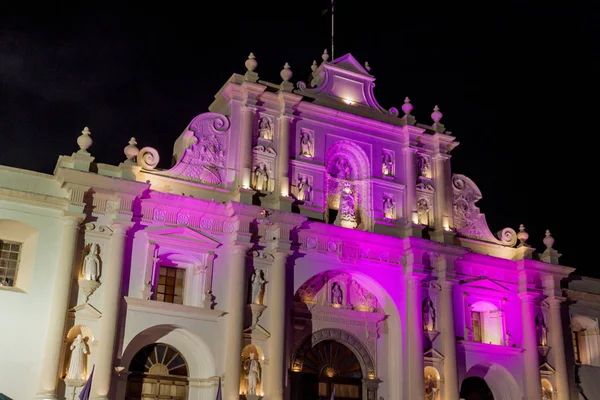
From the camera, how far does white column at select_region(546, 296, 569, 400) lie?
32.2 metres

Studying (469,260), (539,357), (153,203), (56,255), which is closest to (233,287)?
(153,203)

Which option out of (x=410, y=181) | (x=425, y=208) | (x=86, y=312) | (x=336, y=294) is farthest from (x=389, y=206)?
(x=86, y=312)

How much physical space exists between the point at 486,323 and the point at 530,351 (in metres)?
2.11

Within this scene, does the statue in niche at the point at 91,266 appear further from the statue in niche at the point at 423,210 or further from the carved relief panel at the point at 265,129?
the statue in niche at the point at 423,210

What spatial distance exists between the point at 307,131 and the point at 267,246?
17.5 ft

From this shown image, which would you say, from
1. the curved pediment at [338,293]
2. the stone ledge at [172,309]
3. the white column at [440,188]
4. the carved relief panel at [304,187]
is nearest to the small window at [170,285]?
the stone ledge at [172,309]

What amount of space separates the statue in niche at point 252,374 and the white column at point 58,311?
6234 mm

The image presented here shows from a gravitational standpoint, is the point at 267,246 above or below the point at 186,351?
above

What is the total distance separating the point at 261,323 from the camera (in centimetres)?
2723

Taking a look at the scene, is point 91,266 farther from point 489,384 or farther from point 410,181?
point 489,384

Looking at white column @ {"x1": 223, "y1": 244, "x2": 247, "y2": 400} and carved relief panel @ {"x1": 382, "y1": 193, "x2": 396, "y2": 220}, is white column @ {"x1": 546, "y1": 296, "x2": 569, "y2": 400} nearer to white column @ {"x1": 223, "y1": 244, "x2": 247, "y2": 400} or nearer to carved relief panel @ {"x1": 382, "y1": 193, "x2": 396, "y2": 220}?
carved relief panel @ {"x1": 382, "y1": 193, "x2": 396, "y2": 220}

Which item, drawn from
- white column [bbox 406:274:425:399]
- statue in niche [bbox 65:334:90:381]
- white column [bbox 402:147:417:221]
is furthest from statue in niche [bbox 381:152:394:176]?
statue in niche [bbox 65:334:90:381]

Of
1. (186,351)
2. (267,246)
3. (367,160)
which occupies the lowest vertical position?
(186,351)

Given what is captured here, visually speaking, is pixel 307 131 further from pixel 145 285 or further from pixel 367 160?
pixel 145 285
